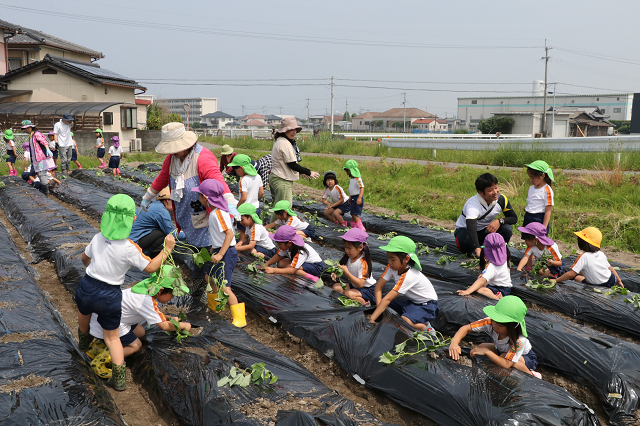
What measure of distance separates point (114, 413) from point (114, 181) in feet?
35.9

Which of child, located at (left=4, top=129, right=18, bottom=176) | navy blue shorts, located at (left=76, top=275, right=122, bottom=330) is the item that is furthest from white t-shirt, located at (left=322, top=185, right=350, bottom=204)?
child, located at (left=4, top=129, right=18, bottom=176)

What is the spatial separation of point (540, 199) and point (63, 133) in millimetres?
11062

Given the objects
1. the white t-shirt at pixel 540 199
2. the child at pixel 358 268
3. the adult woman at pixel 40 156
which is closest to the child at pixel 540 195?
the white t-shirt at pixel 540 199

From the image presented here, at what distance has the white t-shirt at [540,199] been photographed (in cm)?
553

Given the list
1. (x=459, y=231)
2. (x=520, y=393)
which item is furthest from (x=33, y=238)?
(x=520, y=393)

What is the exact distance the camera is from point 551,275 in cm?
518

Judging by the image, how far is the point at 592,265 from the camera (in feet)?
15.6

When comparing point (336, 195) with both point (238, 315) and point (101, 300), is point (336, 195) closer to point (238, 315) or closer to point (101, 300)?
point (238, 315)

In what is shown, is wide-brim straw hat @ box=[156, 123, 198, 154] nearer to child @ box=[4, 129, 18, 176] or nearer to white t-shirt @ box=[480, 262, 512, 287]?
white t-shirt @ box=[480, 262, 512, 287]

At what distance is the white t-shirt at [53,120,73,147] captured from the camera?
11.8 meters

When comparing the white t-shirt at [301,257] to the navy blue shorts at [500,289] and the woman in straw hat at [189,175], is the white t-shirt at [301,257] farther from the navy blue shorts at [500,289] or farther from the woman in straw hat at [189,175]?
the navy blue shorts at [500,289]

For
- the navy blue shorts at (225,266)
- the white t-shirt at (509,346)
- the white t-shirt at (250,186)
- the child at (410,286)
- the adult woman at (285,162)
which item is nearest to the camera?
the white t-shirt at (509,346)

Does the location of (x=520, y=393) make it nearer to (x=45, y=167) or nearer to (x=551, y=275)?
(x=551, y=275)

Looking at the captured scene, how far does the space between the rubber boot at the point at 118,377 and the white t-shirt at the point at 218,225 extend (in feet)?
4.13
